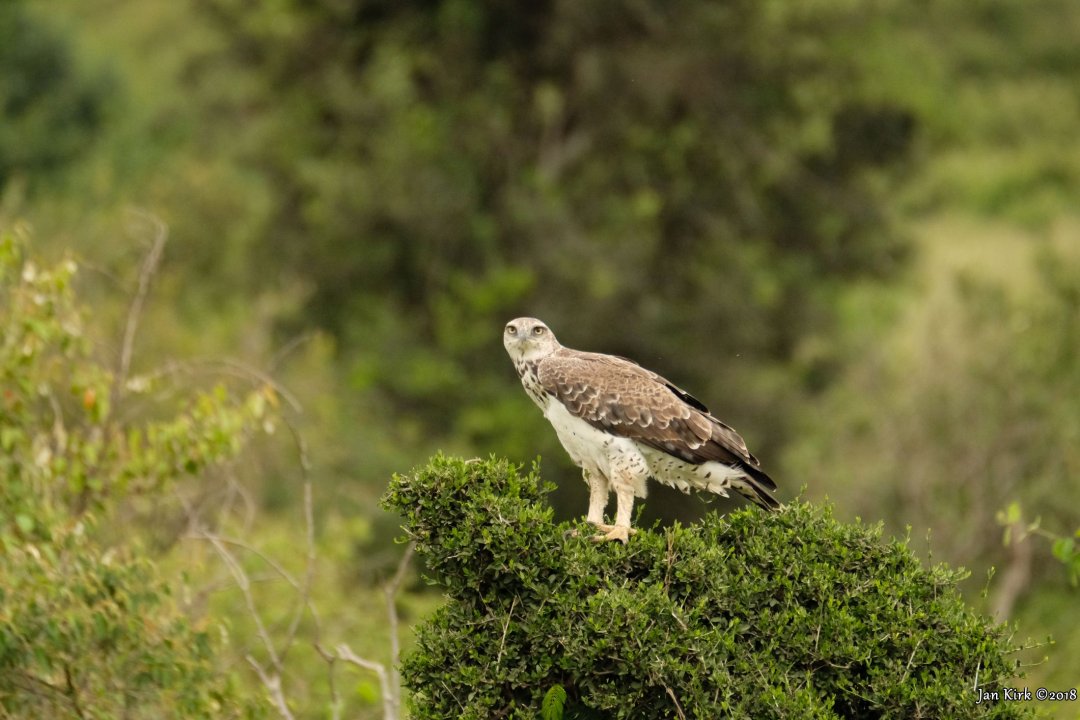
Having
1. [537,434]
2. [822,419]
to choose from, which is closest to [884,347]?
[822,419]

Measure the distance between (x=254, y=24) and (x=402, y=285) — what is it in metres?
5.78

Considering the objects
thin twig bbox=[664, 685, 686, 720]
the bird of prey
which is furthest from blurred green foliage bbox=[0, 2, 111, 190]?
thin twig bbox=[664, 685, 686, 720]

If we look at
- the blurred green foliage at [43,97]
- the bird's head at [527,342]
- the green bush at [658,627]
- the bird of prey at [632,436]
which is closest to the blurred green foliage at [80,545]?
the bird's head at [527,342]

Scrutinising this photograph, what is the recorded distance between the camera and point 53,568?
316 inches

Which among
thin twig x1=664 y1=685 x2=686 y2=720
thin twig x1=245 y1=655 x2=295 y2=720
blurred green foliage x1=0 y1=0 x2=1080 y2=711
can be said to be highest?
blurred green foliage x1=0 y1=0 x2=1080 y2=711

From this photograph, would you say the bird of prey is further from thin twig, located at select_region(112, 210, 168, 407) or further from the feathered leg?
thin twig, located at select_region(112, 210, 168, 407)

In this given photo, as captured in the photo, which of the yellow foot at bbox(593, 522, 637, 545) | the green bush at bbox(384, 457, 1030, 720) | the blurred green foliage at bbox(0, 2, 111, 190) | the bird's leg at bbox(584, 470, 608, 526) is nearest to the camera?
the green bush at bbox(384, 457, 1030, 720)

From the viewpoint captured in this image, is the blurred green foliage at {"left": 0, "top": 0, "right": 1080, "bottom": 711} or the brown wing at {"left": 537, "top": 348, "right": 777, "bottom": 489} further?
the blurred green foliage at {"left": 0, "top": 0, "right": 1080, "bottom": 711}

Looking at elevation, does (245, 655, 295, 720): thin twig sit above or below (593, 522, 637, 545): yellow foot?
below

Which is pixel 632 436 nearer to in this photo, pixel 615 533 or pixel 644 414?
pixel 644 414

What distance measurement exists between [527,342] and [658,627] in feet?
7.57

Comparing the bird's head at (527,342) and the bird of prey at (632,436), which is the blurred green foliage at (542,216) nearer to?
the bird's head at (527,342)

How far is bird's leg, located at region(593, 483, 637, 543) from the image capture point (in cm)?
718

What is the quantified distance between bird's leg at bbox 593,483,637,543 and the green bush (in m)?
0.25
